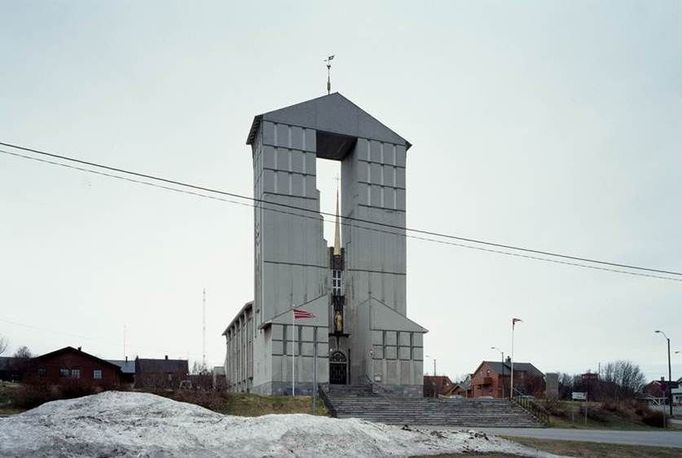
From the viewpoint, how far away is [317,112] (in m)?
58.8

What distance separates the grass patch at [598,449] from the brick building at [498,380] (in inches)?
2822

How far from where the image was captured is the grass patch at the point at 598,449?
914 inches

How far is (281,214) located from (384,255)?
9862mm

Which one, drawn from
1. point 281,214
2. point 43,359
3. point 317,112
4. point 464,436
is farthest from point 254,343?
point 464,436

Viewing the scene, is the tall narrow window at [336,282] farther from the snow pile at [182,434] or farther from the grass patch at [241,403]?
the snow pile at [182,434]

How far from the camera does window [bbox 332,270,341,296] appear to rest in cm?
5872

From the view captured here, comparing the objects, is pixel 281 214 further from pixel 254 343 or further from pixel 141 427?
pixel 141 427

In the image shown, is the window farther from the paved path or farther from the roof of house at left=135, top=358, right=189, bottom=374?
the roof of house at left=135, top=358, right=189, bottom=374

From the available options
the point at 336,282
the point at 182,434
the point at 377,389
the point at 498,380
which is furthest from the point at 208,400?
the point at 498,380

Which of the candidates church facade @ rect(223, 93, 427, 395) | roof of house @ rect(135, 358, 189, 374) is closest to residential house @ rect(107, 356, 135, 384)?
roof of house @ rect(135, 358, 189, 374)

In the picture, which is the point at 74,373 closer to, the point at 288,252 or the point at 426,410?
the point at 288,252

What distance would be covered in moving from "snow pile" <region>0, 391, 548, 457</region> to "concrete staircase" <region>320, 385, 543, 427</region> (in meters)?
21.1

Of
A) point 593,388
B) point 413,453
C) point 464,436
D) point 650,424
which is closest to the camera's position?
point 413,453

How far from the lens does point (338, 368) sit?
59219mm
